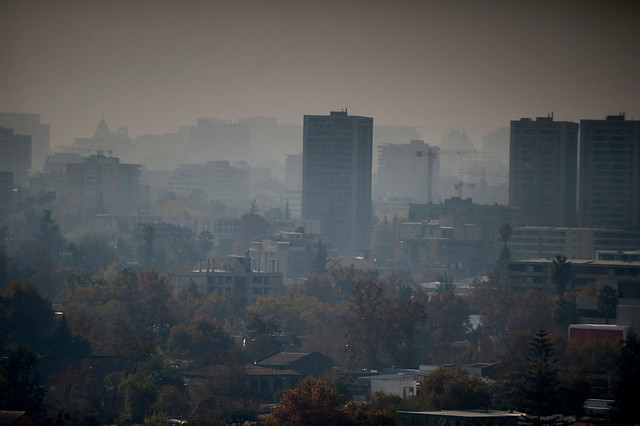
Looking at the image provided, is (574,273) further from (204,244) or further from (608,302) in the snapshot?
(204,244)

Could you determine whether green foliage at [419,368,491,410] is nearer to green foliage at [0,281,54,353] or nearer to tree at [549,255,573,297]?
green foliage at [0,281,54,353]

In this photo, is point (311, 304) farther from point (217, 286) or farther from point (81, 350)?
point (81, 350)

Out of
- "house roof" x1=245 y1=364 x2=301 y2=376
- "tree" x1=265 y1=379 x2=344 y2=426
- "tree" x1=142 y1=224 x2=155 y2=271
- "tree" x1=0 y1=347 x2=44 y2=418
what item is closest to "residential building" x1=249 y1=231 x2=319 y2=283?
"tree" x1=142 y1=224 x2=155 y2=271

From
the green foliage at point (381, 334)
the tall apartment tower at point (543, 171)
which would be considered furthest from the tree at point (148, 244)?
the tall apartment tower at point (543, 171)

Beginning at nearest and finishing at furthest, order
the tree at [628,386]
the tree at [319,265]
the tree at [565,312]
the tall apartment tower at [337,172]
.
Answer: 1. the tree at [628,386]
2. the tree at [565,312]
3. the tree at [319,265]
4. the tall apartment tower at [337,172]

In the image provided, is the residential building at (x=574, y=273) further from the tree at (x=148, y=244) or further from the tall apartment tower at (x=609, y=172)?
the tall apartment tower at (x=609, y=172)

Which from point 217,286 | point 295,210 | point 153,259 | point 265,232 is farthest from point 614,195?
point 295,210

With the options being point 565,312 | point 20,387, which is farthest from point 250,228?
point 20,387
